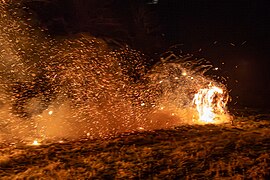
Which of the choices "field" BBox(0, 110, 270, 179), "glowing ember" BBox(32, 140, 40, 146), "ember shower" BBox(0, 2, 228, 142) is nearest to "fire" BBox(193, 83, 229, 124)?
"ember shower" BBox(0, 2, 228, 142)

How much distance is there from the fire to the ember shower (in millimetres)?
87

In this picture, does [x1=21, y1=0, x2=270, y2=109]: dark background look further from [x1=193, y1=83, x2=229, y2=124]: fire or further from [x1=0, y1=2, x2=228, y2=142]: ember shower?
[x1=193, y1=83, x2=229, y2=124]: fire

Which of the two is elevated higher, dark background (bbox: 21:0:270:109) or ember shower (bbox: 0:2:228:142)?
dark background (bbox: 21:0:270:109)

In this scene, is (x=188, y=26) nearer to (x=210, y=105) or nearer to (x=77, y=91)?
(x=210, y=105)

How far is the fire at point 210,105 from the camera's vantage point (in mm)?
6242

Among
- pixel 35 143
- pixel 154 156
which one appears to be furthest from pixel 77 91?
pixel 154 156

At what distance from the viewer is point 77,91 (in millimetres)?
6805

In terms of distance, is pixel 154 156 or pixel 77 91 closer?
pixel 154 156

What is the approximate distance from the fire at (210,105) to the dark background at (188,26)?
6.36 ft

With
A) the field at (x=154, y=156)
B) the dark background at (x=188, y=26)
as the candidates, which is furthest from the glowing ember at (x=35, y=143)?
the dark background at (x=188, y=26)

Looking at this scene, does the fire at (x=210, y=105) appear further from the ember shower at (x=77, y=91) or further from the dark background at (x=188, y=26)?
the dark background at (x=188, y=26)

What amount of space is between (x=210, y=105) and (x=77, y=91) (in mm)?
2351

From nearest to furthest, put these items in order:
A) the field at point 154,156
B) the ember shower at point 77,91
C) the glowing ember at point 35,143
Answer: the field at point 154,156 < the glowing ember at point 35,143 < the ember shower at point 77,91

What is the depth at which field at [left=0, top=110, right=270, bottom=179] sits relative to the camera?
12.7ft
